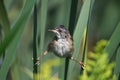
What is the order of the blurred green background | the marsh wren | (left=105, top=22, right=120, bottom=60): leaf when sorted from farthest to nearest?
the marsh wren → (left=105, top=22, right=120, bottom=60): leaf → the blurred green background

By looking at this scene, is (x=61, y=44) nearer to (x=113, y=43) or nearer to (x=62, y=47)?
(x=62, y=47)

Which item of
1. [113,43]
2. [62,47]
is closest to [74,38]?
[113,43]

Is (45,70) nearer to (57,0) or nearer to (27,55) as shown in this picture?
(27,55)

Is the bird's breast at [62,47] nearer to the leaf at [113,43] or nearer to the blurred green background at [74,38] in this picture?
the blurred green background at [74,38]

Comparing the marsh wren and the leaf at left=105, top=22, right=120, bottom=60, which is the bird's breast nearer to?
the marsh wren

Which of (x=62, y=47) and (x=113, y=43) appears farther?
(x=62, y=47)

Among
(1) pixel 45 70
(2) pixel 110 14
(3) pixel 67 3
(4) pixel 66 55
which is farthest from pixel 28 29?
(1) pixel 45 70

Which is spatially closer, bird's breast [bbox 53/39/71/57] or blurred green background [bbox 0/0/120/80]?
blurred green background [bbox 0/0/120/80]

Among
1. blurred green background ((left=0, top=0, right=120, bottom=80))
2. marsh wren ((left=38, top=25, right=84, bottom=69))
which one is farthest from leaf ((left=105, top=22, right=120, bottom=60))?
marsh wren ((left=38, top=25, right=84, bottom=69))
